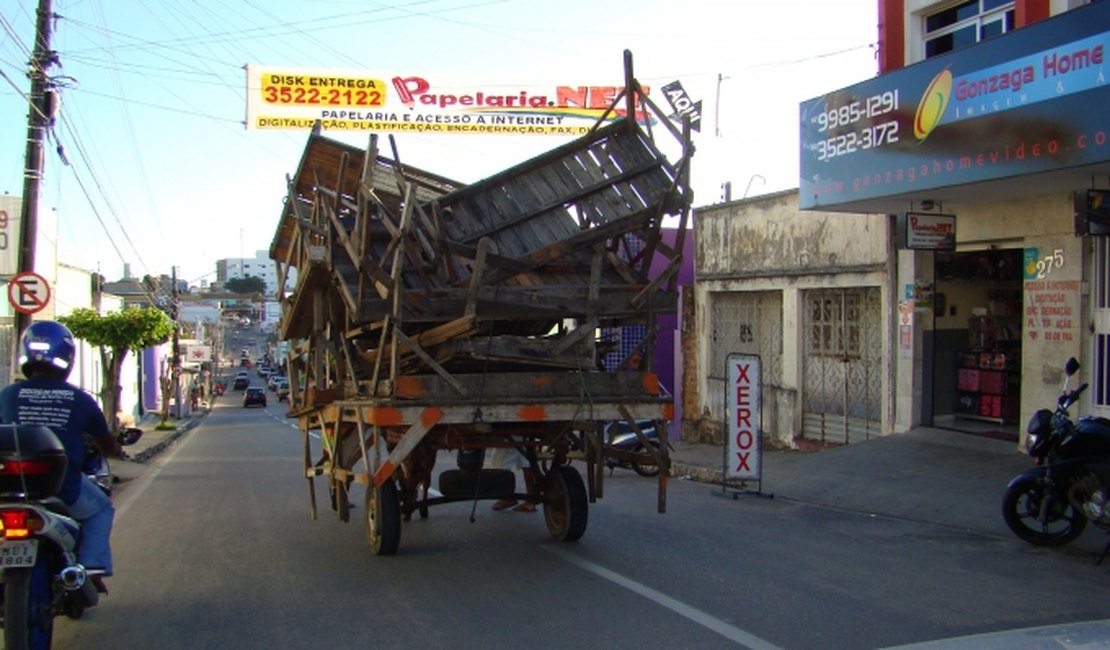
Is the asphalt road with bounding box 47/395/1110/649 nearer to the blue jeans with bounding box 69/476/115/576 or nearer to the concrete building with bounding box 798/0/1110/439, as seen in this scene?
the blue jeans with bounding box 69/476/115/576

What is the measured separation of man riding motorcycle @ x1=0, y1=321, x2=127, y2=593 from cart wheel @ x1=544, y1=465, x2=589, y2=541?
12.7 ft

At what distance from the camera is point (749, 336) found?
18641mm

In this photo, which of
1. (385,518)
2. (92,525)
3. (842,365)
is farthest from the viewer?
(842,365)

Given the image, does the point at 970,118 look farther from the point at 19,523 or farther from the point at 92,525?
the point at 19,523

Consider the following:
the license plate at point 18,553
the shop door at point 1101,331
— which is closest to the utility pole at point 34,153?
the license plate at point 18,553

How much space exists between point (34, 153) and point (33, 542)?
11889 millimetres

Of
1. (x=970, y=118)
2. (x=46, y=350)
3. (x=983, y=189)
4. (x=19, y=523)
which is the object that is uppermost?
(x=970, y=118)

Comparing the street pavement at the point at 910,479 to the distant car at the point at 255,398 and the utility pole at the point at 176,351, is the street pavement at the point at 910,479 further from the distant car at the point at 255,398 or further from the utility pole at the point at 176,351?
the distant car at the point at 255,398

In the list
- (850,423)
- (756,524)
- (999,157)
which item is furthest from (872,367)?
(756,524)

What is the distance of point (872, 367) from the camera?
49.4 ft

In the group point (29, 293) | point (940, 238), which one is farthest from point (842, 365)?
point (29, 293)

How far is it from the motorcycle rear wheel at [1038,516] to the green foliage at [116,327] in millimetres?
21443

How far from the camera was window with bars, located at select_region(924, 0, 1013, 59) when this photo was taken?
12781 millimetres

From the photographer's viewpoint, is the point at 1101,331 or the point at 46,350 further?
the point at 1101,331
